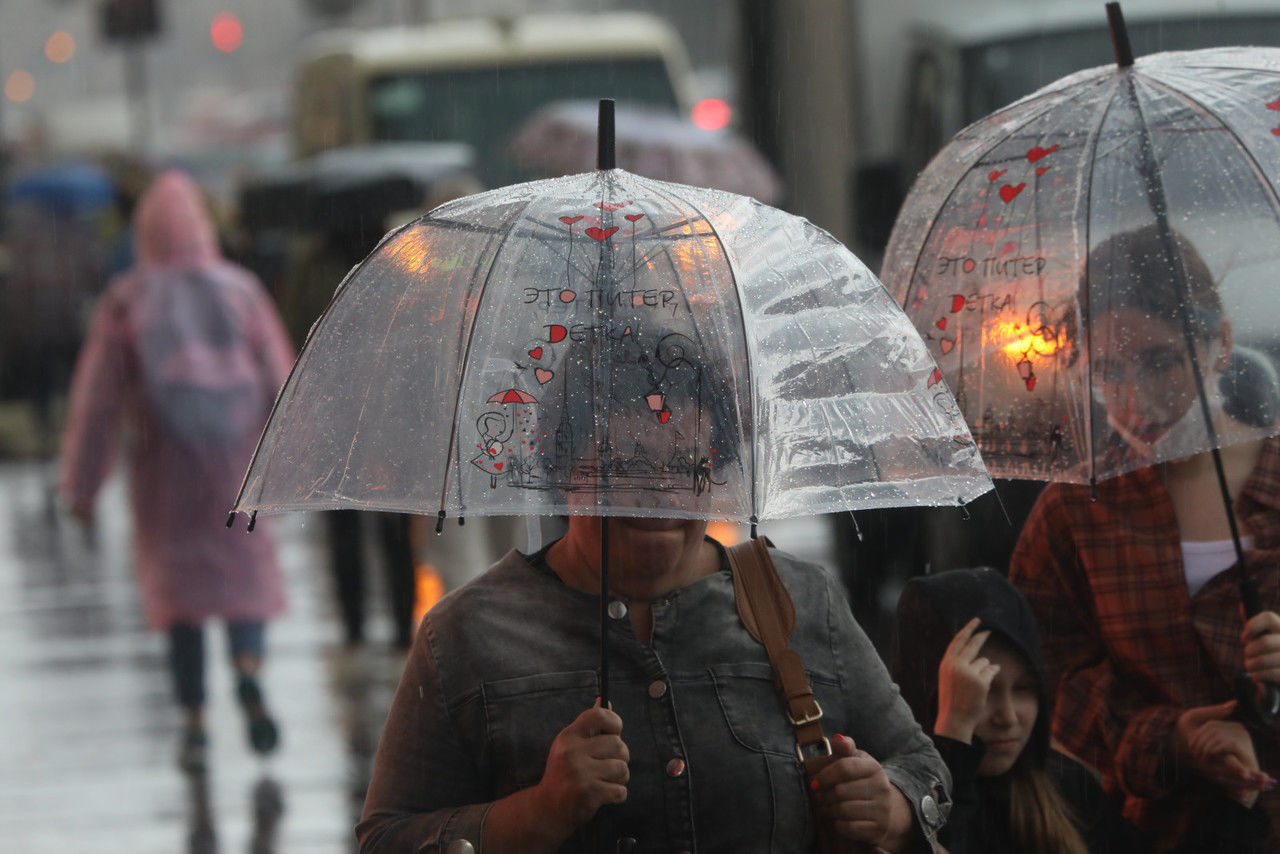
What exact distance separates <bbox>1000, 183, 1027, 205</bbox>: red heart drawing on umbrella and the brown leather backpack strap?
0.93 m

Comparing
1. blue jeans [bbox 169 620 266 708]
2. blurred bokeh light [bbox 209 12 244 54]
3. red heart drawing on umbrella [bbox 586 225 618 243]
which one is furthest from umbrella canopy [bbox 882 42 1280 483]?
blurred bokeh light [bbox 209 12 244 54]

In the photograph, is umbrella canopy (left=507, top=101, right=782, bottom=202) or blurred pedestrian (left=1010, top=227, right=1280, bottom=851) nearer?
blurred pedestrian (left=1010, top=227, right=1280, bottom=851)

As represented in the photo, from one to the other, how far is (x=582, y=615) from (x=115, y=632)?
7475 mm

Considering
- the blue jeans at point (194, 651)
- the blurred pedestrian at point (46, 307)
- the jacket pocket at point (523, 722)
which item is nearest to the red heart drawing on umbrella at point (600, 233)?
the jacket pocket at point (523, 722)

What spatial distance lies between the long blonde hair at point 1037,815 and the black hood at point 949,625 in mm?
A: 43

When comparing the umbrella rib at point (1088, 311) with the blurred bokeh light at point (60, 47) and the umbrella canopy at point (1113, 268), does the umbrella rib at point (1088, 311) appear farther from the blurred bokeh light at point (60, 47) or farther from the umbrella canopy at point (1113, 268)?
the blurred bokeh light at point (60, 47)

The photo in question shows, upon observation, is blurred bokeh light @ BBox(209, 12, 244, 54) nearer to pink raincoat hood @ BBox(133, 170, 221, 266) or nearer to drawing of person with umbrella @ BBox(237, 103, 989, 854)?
pink raincoat hood @ BBox(133, 170, 221, 266)

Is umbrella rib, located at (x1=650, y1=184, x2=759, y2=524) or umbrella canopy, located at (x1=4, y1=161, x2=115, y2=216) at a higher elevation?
umbrella canopy, located at (x1=4, y1=161, x2=115, y2=216)

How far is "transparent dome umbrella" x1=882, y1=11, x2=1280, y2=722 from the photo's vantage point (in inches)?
138

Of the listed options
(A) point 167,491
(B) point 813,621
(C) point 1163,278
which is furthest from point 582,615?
(A) point 167,491

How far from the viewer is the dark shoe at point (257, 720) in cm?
737

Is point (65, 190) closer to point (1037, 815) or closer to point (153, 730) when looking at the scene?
point (153, 730)

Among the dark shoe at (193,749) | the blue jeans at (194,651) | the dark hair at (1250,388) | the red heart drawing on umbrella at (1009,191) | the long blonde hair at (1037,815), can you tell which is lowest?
the dark shoe at (193,749)

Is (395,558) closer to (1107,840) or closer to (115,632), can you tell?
(115,632)
